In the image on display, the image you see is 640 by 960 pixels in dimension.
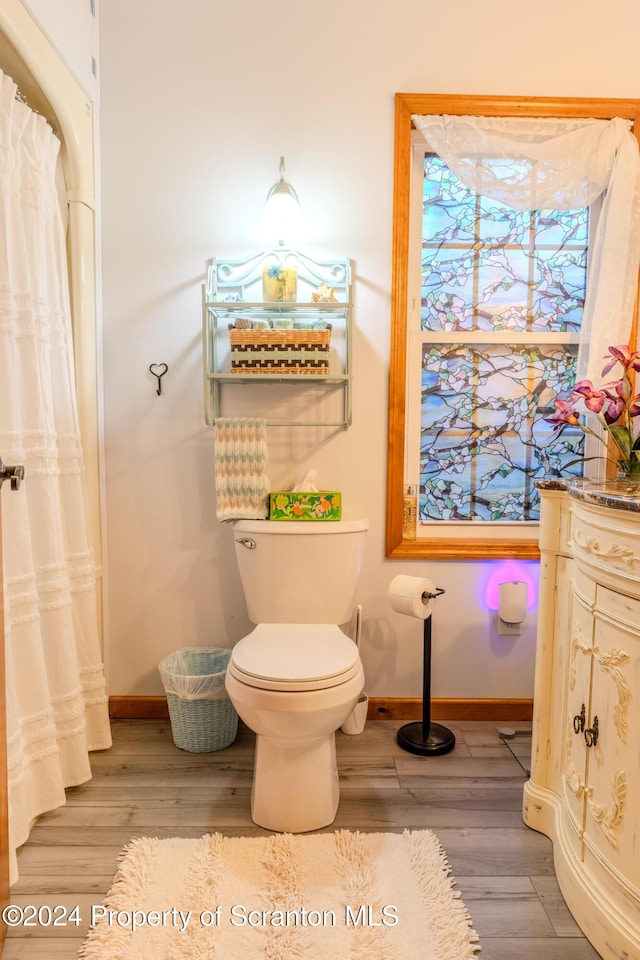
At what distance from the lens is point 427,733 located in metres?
2.09

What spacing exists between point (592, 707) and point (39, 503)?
1472 millimetres

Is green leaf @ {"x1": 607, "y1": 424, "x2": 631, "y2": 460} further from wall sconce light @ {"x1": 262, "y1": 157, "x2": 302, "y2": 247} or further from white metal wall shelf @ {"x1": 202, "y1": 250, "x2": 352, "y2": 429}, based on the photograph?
wall sconce light @ {"x1": 262, "y1": 157, "x2": 302, "y2": 247}

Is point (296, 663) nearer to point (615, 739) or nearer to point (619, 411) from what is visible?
point (615, 739)

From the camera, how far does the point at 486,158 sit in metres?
2.17

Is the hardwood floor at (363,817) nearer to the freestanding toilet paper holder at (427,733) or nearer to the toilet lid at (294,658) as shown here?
the freestanding toilet paper holder at (427,733)

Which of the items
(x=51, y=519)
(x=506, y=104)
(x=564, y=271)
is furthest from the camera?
(x=564, y=271)

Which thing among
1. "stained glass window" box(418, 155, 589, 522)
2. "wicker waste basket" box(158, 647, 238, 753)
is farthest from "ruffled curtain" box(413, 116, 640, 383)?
"wicker waste basket" box(158, 647, 238, 753)

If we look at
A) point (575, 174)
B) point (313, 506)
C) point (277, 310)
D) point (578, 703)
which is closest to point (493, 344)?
point (575, 174)

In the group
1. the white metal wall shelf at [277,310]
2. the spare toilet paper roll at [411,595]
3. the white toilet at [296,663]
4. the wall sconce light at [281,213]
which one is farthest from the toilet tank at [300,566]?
the wall sconce light at [281,213]

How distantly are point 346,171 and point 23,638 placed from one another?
1.83 m

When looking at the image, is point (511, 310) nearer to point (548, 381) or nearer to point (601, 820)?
point (548, 381)

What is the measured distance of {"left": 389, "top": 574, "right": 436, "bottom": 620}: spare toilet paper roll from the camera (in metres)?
2.00

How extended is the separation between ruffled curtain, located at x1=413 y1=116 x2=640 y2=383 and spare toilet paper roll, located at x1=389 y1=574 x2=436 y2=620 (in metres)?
0.93

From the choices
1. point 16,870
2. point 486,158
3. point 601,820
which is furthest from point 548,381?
point 16,870
